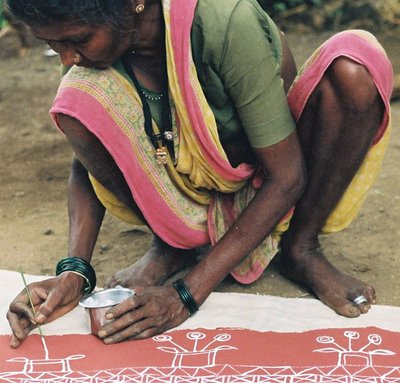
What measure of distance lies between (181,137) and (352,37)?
A: 57 cm

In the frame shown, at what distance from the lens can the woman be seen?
7.56 feet

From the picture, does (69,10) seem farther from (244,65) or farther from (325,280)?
(325,280)

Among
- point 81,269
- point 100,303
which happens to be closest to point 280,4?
point 81,269

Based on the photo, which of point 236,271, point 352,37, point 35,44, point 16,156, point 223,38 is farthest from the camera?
point 35,44

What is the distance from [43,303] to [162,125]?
0.62 meters

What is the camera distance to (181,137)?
252cm

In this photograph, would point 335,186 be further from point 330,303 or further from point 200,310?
point 200,310

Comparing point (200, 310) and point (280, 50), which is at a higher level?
point (280, 50)

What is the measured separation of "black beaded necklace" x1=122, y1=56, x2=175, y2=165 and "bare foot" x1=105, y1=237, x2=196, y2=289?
363 mm

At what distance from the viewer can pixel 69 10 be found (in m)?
2.07

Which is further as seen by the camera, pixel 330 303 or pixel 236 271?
pixel 236 271

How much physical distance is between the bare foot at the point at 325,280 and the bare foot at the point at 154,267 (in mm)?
345

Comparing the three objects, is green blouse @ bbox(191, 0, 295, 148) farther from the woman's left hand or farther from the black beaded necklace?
the woman's left hand

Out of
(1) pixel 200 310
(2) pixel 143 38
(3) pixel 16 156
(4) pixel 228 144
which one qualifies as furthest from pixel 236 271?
(3) pixel 16 156
